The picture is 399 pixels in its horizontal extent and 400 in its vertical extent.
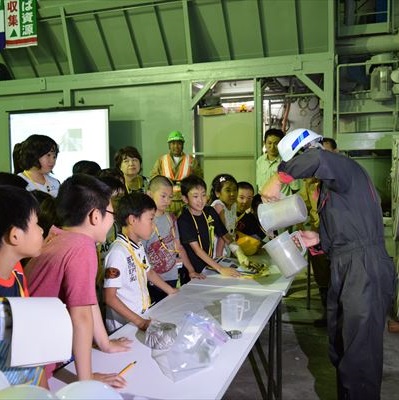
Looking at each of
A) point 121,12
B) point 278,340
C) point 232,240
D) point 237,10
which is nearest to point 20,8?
point 121,12

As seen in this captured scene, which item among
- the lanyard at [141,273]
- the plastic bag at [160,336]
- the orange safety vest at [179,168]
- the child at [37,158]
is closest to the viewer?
the plastic bag at [160,336]

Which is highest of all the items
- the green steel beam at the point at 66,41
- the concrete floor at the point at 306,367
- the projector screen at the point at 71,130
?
the green steel beam at the point at 66,41

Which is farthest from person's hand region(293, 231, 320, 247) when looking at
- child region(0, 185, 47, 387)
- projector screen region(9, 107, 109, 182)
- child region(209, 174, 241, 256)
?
projector screen region(9, 107, 109, 182)

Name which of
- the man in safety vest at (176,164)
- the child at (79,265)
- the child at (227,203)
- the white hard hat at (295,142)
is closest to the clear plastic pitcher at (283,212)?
the white hard hat at (295,142)

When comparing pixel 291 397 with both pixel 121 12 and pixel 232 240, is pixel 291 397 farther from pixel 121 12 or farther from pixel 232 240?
pixel 121 12

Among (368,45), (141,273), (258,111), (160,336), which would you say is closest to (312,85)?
(258,111)

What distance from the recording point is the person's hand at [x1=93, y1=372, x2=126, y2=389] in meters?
1.23

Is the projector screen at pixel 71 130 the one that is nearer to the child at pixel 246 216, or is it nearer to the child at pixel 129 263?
the child at pixel 246 216

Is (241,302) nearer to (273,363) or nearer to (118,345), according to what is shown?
(118,345)

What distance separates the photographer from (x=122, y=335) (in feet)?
5.29

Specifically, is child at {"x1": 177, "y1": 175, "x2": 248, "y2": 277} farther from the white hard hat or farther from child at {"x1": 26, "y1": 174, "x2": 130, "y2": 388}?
child at {"x1": 26, "y1": 174, "x2": 130, "y2": 388}

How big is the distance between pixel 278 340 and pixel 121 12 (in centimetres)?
485

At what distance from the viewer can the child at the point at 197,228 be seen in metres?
2.72

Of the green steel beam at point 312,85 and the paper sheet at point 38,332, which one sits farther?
the green steel beam at point 312,85
